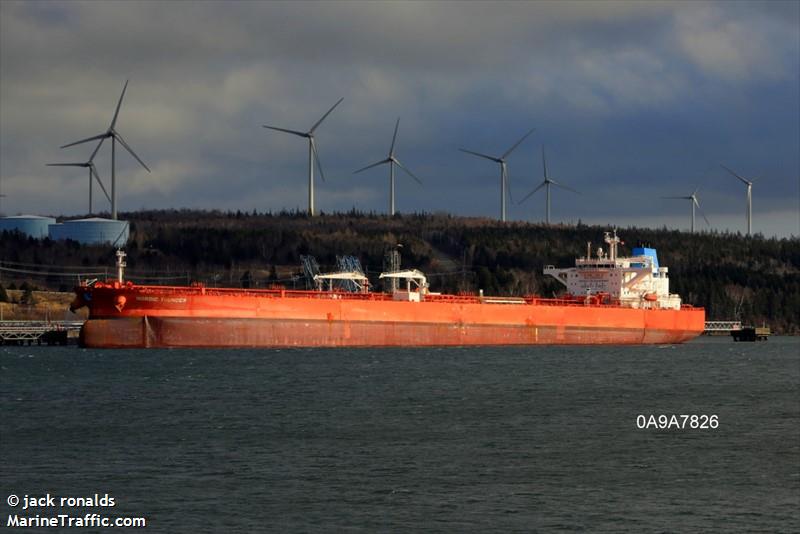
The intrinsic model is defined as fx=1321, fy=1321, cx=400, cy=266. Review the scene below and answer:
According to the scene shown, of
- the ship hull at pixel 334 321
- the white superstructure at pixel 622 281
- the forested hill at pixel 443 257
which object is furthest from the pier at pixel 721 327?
the ship hull at pixel 334 321

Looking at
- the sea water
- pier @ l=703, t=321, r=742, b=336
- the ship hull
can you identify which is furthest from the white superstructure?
the sea water

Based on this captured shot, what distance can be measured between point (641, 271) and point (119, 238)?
271ft

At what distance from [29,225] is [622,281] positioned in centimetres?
9514

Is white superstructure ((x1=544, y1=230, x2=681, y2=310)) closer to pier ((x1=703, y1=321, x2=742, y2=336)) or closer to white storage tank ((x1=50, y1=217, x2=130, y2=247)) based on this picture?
pier ((x1=703, y1=321, x2=742, y2=336))

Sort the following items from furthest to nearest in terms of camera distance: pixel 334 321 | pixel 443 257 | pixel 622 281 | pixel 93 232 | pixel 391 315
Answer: pixel 443 257, pixel 93 232, pixel 622 281, pixel 391 315, pixel 334 321

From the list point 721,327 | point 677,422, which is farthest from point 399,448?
point 721,327

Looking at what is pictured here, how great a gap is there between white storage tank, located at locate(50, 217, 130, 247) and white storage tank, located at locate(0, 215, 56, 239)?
5691 mm

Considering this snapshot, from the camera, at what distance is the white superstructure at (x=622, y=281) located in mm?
98000

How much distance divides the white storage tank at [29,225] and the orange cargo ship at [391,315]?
86385mm

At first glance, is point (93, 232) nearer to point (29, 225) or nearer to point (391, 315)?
point (29, 225)

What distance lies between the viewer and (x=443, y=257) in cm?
18700

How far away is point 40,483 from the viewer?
30766mm

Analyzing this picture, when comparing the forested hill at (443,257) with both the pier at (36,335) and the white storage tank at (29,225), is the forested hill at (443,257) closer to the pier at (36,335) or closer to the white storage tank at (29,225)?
the white storage tank at (29,225)

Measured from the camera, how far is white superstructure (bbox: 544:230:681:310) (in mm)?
98000
